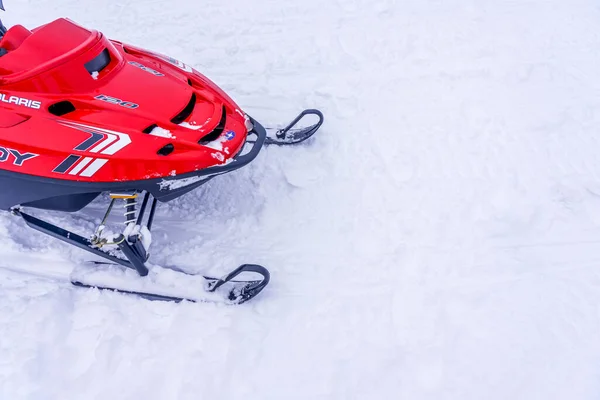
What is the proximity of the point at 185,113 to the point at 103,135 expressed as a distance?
0.43 metres

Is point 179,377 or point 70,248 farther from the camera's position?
point 70,248

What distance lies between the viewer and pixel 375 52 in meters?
3.89

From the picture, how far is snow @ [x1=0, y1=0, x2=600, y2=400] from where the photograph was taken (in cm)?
233

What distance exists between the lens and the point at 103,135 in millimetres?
2178

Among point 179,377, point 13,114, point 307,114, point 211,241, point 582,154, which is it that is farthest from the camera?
point 307,114

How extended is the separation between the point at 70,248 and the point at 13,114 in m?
0.91

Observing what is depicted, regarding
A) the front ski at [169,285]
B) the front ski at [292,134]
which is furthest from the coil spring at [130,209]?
the front ski at [292,134]

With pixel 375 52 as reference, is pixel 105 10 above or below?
above

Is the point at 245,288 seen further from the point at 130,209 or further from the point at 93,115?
the point at 93,115

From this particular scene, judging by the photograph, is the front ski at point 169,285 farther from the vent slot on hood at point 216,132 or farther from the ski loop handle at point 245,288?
the vent slot on hood at point 216,132

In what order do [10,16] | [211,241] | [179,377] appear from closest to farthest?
[179,377], [211,241], [10,16]

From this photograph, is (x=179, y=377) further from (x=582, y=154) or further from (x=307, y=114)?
(x=582, y=154)

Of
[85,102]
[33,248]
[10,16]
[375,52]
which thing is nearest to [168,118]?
[85,102]

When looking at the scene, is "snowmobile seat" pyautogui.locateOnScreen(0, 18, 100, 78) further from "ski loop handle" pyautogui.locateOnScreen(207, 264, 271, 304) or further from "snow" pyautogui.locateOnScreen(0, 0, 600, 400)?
"ski loop handle" pyautogui.locateOnScreen(207, 264, 271, 304)
